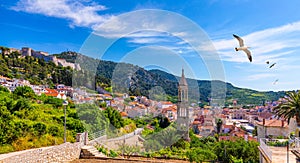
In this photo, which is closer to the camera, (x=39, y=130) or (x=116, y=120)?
(x=39, y=130)

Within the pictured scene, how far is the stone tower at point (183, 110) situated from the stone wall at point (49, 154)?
5.00 meters

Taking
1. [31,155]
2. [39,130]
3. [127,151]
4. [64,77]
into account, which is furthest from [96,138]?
[64,77]

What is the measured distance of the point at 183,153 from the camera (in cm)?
834

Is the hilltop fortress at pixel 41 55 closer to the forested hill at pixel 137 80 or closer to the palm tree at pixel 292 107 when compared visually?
the forested hill at pixel 137 80

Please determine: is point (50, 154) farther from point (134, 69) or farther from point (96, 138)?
point (134, 69)

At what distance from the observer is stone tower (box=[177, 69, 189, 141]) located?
11047 millimetres

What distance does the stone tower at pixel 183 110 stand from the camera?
435 inches

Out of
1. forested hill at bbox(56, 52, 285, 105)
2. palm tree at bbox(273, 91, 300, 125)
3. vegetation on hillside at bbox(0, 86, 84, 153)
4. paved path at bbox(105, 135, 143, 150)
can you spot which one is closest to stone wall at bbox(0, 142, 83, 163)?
vegetation on hillside at bbox(0, 86, 84, 153)

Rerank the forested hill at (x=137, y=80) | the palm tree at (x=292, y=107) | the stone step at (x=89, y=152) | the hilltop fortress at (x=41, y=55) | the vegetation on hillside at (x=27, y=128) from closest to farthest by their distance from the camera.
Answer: the vegetation on hillside at (x=27, y=128) < the stone step at (x=89, y=152) < the forested hill at (x=137, y=80) < the palm tree at (x=292, y=107) < the hilltop fortress at (x=41, y=55)

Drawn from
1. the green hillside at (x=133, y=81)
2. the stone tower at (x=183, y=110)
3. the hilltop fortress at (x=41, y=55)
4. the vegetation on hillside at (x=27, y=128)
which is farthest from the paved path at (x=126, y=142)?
the hilltop fortress at (x=41, y=55)

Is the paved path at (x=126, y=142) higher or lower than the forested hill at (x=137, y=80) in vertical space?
lower

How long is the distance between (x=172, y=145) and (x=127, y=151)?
7.44 feet

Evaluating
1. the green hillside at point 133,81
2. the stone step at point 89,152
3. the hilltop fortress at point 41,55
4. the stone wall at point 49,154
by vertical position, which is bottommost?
the stone step at point 89,152

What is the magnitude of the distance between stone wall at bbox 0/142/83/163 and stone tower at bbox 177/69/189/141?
4997 mm
